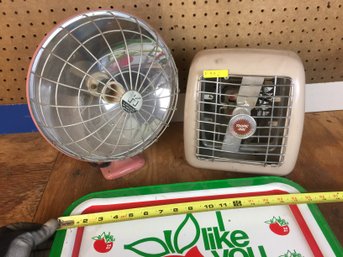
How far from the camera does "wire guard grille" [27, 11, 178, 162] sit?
0.59 metres

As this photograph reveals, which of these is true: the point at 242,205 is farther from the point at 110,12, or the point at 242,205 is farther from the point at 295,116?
the point at 110,12

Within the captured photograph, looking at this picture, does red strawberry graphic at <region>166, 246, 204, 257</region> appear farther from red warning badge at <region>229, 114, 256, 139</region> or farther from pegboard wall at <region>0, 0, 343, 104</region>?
pegboard wall at <region>0, 0, 343, 104</region>

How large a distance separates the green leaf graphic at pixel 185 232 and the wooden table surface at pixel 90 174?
0.12 meters

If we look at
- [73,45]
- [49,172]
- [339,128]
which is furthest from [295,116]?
[49,172]

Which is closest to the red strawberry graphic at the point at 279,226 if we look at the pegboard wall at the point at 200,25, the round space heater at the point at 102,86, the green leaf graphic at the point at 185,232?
the green leaf graphic at the point at 185,232

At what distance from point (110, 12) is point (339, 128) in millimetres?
693

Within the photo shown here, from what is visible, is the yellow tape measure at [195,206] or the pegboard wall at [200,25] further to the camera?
the pegboard wall at [200,25]

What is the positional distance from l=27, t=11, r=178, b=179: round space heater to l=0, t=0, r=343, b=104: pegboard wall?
18cm

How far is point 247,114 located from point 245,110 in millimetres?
10

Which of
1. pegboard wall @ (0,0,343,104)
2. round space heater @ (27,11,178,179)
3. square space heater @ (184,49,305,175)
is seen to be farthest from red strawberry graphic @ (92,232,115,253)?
pegboard wall @ (0,0,343,104)

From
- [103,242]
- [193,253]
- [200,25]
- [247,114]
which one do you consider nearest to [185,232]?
[193,253]

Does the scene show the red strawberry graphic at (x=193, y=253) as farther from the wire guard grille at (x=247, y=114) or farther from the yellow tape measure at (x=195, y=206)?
the wire guard grille at (x=247, y=114)

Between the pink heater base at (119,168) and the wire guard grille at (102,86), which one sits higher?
the wire guard grille at (102,86)

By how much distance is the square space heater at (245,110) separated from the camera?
63cm
